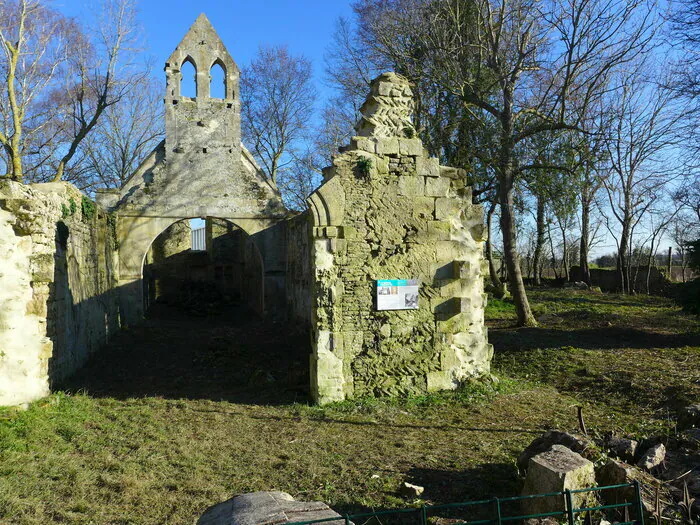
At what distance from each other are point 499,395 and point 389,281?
8.07 ft

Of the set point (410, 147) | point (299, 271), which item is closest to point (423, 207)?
point (410, 147)

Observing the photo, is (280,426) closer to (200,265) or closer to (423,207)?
(423,207)

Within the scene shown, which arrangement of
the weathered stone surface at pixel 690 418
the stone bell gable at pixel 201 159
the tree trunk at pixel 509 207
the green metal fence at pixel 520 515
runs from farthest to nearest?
1. the stone bell gable at pixel 201 159
2. the tree trunk at pixel 509 207
3. the weathered stone surface at pixel 690 418
4. the green metal fence at pixel 520 515

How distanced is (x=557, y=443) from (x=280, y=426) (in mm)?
3429

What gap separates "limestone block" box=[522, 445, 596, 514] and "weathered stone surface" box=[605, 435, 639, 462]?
93 centimetres

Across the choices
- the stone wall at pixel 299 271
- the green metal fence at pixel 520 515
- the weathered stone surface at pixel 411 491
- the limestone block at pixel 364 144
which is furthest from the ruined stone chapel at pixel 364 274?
the stone wall at pixel 299 271

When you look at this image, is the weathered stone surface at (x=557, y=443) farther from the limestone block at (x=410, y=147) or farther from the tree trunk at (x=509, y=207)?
the tree trunk at (x=509, y=207)

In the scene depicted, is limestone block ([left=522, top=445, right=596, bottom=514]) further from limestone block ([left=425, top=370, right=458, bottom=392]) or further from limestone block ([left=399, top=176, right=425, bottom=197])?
limestone block ([left=399, top=176, right=425, bottom=197])

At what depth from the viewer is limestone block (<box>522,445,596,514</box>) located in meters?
4.11

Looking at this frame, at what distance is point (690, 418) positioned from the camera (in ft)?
19.7

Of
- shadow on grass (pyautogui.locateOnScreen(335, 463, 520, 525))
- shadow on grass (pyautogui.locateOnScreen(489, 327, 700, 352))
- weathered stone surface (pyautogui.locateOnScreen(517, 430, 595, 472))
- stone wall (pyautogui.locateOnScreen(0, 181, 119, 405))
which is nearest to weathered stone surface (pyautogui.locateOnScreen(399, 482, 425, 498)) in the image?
shadow on grass (pyautogui.locateOnScreen(335, 463, 520, 525))

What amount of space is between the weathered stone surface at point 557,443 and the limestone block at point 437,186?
13.6 feet

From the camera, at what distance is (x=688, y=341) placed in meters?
11.6

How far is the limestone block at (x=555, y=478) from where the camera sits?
13.5 feet
